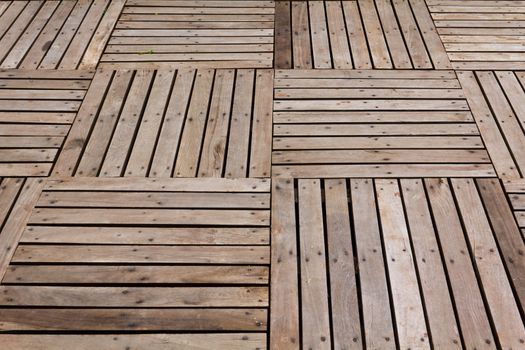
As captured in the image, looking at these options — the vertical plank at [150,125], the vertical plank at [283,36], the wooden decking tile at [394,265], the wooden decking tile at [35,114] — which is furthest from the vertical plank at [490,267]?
the wooden decking tile at [35,114]

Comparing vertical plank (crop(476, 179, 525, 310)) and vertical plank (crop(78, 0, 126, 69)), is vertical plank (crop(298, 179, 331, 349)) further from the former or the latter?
vertical plank (crop(78, 0, 126, 69))

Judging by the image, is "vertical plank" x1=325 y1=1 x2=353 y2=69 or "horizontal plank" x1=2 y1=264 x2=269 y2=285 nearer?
"horizontal plank" x1=2 y1=264 x2=269 y2=285

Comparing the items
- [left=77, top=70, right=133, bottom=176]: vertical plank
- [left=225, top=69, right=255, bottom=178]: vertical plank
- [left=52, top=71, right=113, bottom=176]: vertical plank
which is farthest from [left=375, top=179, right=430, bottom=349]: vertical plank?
[left=52, top=71, right=113, bottom=176]: vertical plank

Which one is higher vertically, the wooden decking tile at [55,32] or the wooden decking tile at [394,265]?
the wooden decking tile at [55,32]

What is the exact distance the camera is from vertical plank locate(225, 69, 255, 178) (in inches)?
112

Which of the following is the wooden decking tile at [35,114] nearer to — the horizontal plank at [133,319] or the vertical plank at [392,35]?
the horizontal plank at [133,319]

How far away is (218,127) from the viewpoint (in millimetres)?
3098

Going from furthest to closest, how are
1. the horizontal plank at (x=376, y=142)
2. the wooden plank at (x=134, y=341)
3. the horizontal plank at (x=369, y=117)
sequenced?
the horizontal plank at (x=369, y=117), the horizontal plank at (x=376, y=142), the wooden plank at (x=134, y=341)

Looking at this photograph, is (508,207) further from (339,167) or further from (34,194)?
(34,194)

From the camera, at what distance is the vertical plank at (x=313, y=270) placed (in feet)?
7.12

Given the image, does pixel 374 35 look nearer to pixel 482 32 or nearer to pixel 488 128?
pixel 482 32

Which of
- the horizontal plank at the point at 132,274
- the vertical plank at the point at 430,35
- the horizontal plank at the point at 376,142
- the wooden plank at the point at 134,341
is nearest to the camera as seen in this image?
the wooden plank at the point at 134,341

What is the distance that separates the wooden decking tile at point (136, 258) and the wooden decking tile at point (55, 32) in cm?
109

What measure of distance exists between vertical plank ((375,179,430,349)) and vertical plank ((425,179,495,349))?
0.46 feet
